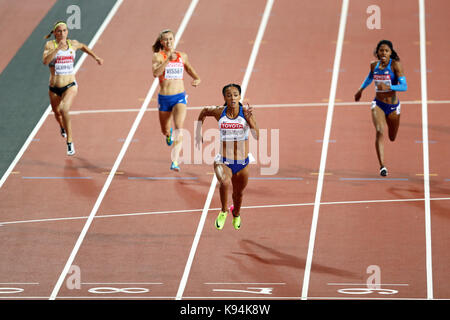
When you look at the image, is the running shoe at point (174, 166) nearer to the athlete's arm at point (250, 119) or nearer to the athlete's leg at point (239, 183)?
the athlete's leg at point (239, 183)

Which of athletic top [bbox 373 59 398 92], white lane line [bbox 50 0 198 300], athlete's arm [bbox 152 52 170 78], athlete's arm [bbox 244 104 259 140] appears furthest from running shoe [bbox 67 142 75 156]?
athletic top [bbox 373 59 398 92]

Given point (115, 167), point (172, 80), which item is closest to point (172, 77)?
point (172, 80)

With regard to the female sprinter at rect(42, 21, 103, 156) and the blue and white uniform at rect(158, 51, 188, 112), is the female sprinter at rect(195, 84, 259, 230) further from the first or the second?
the female sprinter at rect(42, 21, 103, 156)

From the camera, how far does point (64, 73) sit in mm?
14148

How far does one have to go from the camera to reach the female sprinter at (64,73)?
13.9 metres

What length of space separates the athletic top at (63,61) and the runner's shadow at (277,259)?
172 inches

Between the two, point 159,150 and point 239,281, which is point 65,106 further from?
point 239,281

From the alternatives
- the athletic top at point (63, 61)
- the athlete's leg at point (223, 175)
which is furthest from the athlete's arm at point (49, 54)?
the athlete's leg at point (223, 175)

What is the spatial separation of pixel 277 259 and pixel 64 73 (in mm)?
5007

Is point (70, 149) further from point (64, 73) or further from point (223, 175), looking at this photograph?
point (223, 175)

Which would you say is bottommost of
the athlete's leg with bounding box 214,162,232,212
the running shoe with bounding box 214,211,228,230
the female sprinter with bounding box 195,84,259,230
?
the running shoe with bounding box 214,211,228,230

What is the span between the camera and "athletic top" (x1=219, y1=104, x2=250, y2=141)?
10.8m
